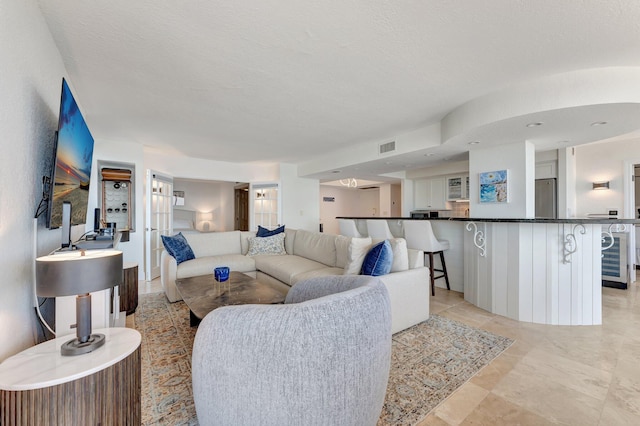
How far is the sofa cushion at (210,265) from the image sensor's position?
3441mm

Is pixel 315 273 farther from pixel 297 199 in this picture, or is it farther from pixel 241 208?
pixel 241 208

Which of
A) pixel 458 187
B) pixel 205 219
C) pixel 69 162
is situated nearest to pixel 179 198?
pixel 205 219

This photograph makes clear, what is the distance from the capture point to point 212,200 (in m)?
8.71

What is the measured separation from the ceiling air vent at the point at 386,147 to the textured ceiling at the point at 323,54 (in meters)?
0.79

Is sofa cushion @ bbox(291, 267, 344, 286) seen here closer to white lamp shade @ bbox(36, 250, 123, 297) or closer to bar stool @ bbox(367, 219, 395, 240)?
bar stool @ bbox(367, 219, 395, 240)

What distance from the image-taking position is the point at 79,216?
2252mm

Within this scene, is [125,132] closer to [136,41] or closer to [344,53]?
[136,41]

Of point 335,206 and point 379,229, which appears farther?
point 335,206

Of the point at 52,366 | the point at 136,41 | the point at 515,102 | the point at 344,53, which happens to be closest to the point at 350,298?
the point at 52,366

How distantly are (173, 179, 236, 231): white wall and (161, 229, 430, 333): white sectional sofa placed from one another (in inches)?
179

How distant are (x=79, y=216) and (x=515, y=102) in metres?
4.00

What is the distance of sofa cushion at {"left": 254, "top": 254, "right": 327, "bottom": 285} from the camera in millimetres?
3194

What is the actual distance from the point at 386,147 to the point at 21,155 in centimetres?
396

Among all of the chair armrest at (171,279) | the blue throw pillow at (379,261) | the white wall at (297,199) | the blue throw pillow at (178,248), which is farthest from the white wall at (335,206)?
the blue throw pillow at (379,261)
